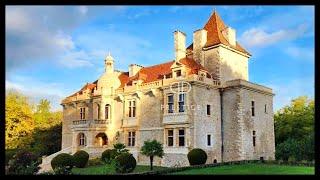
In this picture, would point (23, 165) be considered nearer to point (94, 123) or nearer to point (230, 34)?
point (94, 123)

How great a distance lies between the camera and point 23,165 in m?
21.0

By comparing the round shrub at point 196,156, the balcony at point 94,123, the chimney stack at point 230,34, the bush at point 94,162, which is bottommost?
the bush at point 94,162

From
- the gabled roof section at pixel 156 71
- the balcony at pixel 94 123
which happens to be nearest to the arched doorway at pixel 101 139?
the balcony at pixel 94 123

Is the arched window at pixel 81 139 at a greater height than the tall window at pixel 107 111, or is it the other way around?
the tall window at pixel 107 111

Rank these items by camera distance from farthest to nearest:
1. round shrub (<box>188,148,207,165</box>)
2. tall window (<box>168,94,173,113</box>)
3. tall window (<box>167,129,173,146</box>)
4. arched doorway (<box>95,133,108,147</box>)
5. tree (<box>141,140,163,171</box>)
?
arched doorway (<box>95,133,108,147</box>)
tall window (<box>168,94,173,113</box>)
tall window (<box>167,129,173,146</box>)
round shrub (<box>188,148,207,165</box>)
tree (<box>141,140,163,171</box>)

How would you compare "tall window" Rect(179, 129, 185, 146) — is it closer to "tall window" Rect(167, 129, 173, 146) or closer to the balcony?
"tall window" Rect(167, 129, 173, 146)

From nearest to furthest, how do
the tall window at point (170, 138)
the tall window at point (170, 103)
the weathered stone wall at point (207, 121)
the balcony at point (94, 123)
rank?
the weathered stone wall at point (207, 121) → the tall window at point (170, 138) → the tall window at point (170, 103) → the balcony at point (94, 123)

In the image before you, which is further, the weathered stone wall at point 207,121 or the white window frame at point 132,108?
the white window frame at point 132,108

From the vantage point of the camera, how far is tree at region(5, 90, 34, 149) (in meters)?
31.2

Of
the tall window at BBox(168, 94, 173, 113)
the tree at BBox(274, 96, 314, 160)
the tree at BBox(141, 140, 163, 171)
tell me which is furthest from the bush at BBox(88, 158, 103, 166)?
the tree at BBox(274, 96, 314, 160)

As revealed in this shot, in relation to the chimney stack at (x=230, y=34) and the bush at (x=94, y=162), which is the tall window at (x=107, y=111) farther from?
the chimney stack at (x=230, y=34)

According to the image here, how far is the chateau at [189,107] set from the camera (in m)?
25.0

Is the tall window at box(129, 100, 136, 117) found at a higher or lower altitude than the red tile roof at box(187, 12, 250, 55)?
lower
